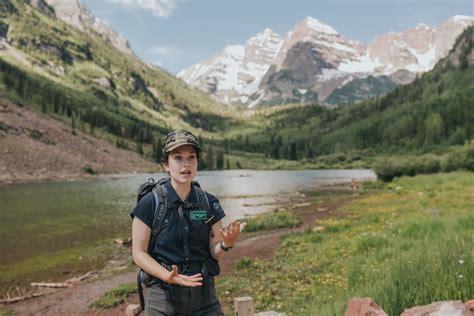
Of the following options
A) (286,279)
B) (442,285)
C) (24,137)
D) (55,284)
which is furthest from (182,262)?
→ (24,137)

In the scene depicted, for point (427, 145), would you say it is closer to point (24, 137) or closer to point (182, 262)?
point (24, 137)

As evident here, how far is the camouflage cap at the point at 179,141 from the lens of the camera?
5355 mm

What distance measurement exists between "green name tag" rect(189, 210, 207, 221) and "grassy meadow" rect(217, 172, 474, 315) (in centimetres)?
376

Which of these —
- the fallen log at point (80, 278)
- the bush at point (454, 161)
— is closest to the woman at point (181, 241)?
the fallen log at point (80, 278)

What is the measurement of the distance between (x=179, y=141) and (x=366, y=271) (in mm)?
7171

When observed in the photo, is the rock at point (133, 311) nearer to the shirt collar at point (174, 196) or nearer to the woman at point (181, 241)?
the woman at point (181, 241)

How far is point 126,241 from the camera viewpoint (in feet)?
90.6

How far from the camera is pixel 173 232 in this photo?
205 inches

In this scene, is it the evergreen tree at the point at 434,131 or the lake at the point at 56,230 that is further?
the evergreen tree at the point at 434,131

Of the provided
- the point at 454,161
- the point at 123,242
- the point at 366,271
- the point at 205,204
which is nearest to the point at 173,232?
the point at 205,204

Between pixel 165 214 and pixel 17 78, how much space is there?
22462cm

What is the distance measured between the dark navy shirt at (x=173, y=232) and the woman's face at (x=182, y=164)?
7.9 inches

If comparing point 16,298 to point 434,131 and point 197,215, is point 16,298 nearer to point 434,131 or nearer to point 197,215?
point 197,215

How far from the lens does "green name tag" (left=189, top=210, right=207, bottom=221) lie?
533cm
